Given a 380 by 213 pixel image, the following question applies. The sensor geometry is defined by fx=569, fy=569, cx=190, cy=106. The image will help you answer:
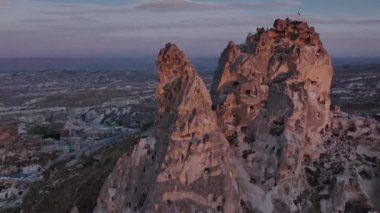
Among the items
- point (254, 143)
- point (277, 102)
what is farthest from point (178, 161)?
point (277, 102)

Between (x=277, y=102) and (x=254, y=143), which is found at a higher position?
(x=277, y=102)

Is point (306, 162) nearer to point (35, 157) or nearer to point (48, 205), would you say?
point (48, 205)

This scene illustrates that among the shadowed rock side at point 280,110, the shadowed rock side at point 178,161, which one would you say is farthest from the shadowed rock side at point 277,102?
the shadowed rock side at point 178,161

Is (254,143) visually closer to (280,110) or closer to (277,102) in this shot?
(280,110)

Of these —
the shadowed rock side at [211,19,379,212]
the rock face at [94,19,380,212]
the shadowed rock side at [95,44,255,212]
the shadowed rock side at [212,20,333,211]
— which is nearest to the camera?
the shadowed rock side at [95,44,255,212]

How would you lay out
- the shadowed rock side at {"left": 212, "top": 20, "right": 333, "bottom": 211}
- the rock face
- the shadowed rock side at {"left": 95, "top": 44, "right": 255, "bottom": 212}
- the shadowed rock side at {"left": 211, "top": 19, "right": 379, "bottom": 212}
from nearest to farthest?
the shadowed rock side at {"left": 95, "top": 44, "right": 255, "bottom": 212} < the rock face < the shadowed rock side at {"left": 211, "top": 19, "right": 379, "bottom": 212} < the shadowed rock side at {"left": 212, "top": 20, "right": 333, "bottom": 211}

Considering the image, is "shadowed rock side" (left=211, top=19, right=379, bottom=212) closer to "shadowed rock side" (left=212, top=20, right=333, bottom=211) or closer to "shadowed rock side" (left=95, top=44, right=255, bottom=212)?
"shadowed rock side" (left=212, top=20, right=333, bottom=211)

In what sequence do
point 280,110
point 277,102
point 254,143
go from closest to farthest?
Result: point 254,143 < point 280,110 < point 277,102

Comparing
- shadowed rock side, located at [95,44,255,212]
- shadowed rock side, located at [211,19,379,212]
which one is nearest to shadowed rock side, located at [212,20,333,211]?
shadowed rock side, located at [211,19,379,212]

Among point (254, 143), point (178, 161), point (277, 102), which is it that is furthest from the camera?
point (277, 102)
